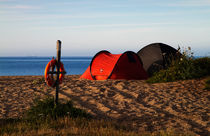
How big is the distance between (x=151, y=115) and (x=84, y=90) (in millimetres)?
3858

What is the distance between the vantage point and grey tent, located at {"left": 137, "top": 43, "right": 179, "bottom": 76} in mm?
15125

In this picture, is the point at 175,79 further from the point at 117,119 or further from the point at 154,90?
the point at 117,119

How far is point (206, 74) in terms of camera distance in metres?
12.4

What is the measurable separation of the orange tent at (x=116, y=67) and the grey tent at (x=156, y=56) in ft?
3.81

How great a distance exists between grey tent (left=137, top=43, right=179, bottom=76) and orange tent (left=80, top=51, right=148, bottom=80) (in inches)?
45.7

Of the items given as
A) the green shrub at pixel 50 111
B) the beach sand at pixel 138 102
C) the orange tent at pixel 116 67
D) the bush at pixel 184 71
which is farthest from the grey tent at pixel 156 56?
the green shrub at pixel 50 111

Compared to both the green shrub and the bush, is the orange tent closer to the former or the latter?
the bush

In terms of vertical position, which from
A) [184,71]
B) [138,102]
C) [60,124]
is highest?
[184,71]

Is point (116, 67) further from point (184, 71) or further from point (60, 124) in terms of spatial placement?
point (60, 124)

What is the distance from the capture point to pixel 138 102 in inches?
345

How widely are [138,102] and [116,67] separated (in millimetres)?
4976

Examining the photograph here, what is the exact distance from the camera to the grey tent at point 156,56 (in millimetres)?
15125

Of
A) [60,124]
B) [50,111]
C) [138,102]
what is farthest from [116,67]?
[60,124]

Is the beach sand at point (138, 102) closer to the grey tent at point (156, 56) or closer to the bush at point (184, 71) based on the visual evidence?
the bush at point (184, 71)
